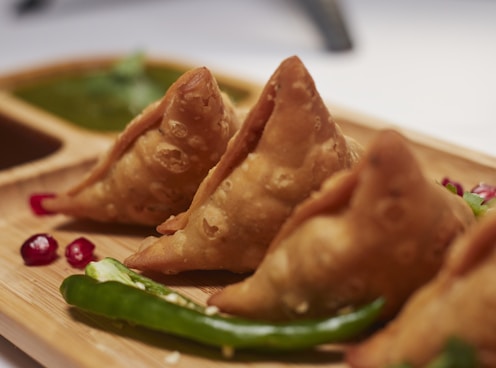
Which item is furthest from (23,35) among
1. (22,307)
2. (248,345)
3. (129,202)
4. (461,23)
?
(248,345)

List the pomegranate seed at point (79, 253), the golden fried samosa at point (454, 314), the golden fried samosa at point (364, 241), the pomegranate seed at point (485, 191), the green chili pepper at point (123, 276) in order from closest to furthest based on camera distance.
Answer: the golden fried samosa at point (454, 314) < the golden fried samosa at point (364, 241) < the green chili pepper at point (123, 276) < the pomegranate seed at point (79, 253) < the pomegranate seed at point (485, 191)

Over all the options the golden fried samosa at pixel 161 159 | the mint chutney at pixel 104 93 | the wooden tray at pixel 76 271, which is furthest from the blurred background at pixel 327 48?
the golden fried samosa at pixel 161 159

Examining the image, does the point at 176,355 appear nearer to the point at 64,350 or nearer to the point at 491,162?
the point at 64,350

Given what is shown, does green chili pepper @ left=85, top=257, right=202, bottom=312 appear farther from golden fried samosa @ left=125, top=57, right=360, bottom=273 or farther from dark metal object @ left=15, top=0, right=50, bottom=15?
dark metal object @ left=15, top=0, right=50, bottom=15

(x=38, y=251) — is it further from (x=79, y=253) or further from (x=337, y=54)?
(x=337, y=54)

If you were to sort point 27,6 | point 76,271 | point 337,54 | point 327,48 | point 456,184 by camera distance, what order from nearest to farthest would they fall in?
point 76,271 < point 456,184 < point 337,54 < point 327,48 < point 27,6

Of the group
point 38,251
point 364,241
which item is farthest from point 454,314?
point 38,251

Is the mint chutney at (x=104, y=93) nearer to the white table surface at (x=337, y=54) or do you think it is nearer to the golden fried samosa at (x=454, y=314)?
the white table surface at (x=337, y=54)
